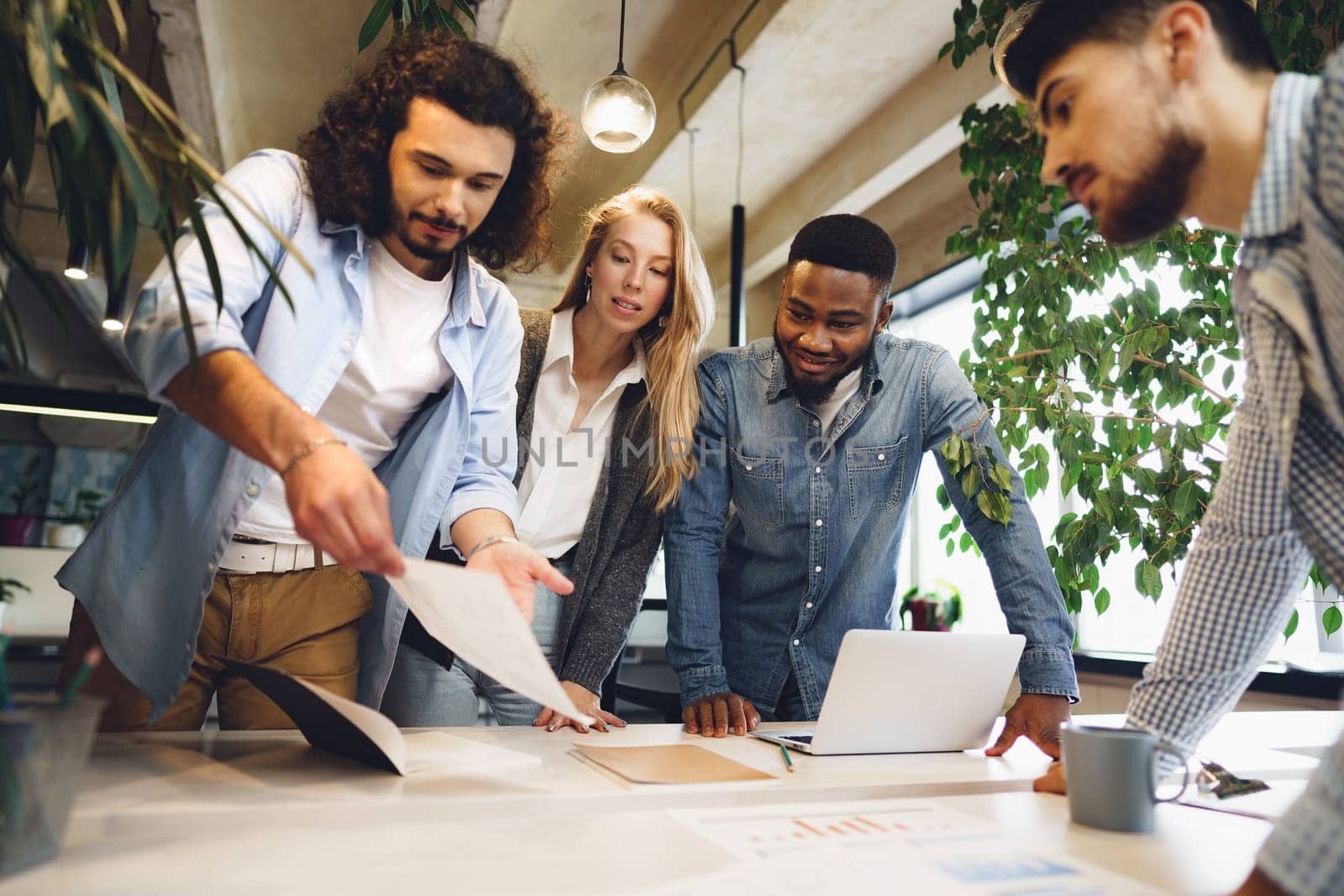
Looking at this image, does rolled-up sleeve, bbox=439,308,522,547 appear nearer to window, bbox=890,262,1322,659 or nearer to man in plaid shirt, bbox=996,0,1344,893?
man in plaid shirt, bbox=996,0,1344,893

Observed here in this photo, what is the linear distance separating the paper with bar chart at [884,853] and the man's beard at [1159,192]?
0.59 meters

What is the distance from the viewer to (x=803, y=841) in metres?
0.74

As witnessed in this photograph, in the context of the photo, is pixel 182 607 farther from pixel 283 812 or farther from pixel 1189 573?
pixel 1189 573

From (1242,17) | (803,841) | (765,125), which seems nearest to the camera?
(803,841)

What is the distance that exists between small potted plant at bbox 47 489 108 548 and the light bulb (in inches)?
116

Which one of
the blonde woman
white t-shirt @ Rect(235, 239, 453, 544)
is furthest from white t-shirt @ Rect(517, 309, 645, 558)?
white t-shirt @ Rect(235, 239, 453, 544)

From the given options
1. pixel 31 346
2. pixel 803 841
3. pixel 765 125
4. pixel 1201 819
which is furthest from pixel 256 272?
pixel 31 346

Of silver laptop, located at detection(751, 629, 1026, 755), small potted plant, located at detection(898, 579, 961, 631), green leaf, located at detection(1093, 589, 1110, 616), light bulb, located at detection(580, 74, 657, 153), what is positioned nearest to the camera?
silver laptop, located at detection(751, 629, 1026, 755)

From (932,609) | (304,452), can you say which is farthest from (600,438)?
(932,609)

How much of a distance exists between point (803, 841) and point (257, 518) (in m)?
0.88

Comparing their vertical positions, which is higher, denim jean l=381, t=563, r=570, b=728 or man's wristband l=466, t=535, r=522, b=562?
man's wristband l=466, t=535, r=522, b=562

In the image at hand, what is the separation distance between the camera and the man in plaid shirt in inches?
26.7

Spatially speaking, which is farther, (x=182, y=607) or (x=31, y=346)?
(x=31, y=346)

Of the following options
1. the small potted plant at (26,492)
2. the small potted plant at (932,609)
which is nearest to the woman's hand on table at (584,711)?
the small potted plant at (932,609)
